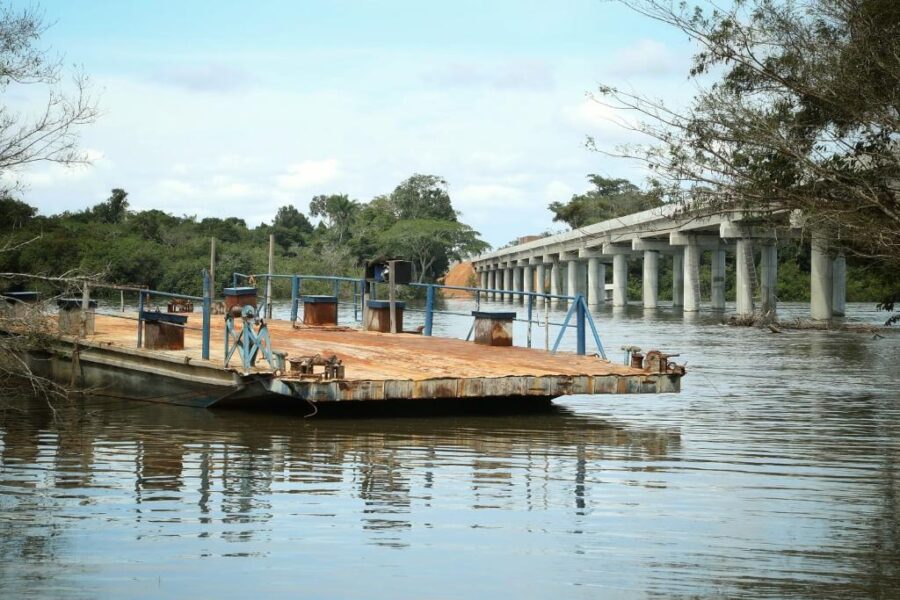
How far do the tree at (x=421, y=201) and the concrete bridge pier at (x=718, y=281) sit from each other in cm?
6812

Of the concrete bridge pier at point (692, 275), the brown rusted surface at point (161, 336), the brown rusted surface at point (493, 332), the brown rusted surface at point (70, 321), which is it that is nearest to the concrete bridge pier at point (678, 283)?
the concrete bridge pier at point (692, 275)

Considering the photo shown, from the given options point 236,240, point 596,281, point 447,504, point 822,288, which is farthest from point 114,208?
point 447,504

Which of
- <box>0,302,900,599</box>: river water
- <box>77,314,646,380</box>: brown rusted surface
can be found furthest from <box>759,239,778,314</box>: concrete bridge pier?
<box>0,302,900,599</box>: river water

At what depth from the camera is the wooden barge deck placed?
13.6 meters

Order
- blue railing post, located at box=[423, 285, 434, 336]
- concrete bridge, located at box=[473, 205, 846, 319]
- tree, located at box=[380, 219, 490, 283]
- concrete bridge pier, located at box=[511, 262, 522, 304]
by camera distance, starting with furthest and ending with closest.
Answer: concrete bridge pier, located at box=[511, 262, 522, 304]
tree, located at box=[380, 219, 490, 283]
concrete bridge, located at box=[473, 205, 846, 319]
blue railing post, located at box=[423, 285, 434, 336]

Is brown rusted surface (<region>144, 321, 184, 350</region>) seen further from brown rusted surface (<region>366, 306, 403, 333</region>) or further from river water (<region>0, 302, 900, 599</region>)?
brown rusted surface (<region>366, 306, 403, 333</region>)

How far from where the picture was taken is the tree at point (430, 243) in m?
112

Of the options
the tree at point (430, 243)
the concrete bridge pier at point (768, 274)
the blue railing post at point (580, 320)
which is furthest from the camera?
the tree at point (430, 243)

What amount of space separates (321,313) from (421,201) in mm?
116838

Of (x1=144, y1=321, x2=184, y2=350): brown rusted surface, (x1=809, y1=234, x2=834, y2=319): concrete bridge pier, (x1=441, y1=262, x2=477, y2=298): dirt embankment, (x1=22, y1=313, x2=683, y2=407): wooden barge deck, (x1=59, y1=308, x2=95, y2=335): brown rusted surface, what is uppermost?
(x1=441, y1=262, x2=477, y2=298): dirt embankment

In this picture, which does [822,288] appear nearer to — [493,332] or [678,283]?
[493,332]

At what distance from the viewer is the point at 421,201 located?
138 meters

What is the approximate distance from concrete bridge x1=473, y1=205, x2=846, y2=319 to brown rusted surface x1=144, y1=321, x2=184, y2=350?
23.8ft

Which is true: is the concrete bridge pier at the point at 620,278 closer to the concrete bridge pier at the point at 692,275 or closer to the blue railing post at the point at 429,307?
the concrete bridge pier at the point at 692,275
